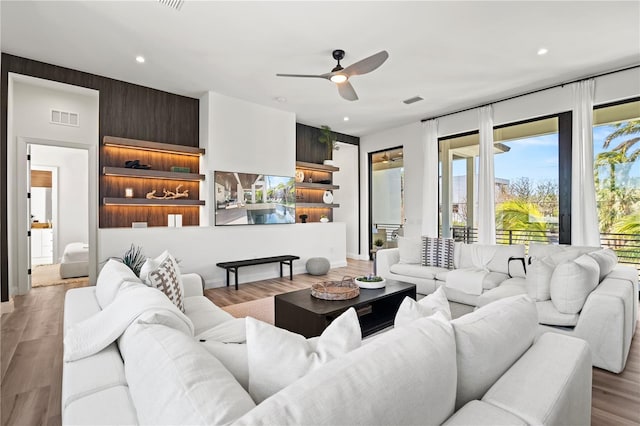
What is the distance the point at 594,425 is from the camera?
1776mm

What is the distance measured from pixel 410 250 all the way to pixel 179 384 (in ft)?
13.5

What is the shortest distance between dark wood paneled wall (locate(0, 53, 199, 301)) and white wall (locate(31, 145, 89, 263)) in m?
3.01

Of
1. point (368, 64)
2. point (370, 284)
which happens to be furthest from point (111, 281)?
point (368, 64)

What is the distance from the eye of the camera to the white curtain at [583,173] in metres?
4.43

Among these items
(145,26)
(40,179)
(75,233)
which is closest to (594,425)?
(145,26)

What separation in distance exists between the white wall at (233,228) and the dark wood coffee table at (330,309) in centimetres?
246

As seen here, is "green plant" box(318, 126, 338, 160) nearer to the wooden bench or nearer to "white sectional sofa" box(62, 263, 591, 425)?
the wooden bench

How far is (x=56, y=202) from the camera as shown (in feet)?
23.0

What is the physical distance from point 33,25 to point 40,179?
16.2ft

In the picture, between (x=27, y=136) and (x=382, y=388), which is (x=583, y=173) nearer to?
(x=382, y=388)

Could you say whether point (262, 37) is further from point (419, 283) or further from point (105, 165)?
point (419, 283)

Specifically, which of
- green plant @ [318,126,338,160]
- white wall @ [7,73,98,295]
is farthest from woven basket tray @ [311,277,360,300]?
green plant @ [318,126,338,160]

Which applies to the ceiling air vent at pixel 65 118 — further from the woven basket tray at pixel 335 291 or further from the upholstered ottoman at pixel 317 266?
the woven basket tray at pixel 335 291

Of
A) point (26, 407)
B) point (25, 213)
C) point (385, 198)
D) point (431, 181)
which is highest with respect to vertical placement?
point (431, 181)
